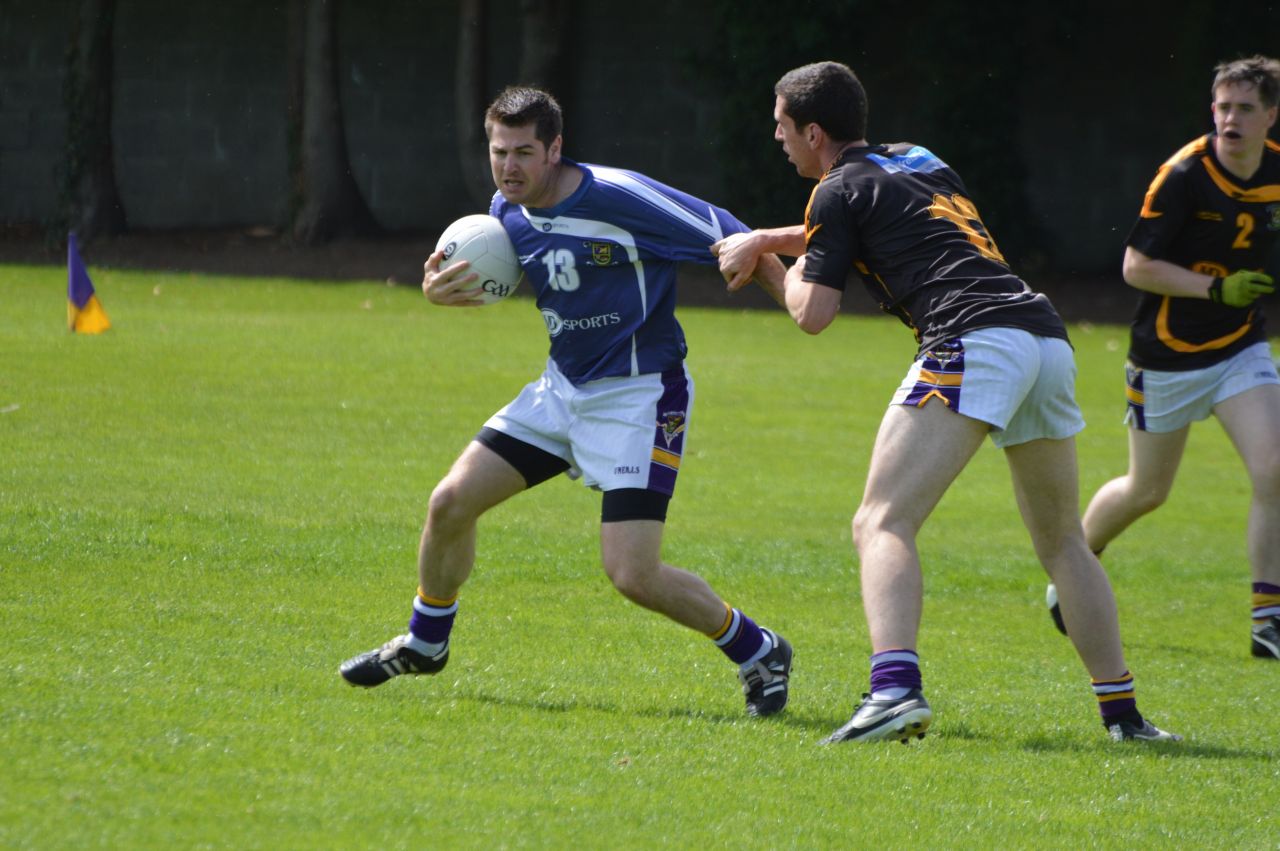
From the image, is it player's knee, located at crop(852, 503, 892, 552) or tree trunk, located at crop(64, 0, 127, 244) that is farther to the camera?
tree trunk, located at crop(64, 0, 127, 244)

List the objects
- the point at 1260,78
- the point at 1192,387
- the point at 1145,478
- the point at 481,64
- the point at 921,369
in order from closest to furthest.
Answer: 1. the point at 921,369
2. the point at 1260,78
3. the point at 1192,387
4. the point at 1145,478
5. the point at 481,64

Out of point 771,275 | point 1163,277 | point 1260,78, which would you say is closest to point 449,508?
point 771,275

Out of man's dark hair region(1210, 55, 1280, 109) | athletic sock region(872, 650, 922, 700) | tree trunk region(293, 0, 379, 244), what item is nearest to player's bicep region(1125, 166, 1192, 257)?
man's dark hair region(1210, 55, 1280, 109)

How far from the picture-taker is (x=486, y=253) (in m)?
5.95

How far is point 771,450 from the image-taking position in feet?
40.7

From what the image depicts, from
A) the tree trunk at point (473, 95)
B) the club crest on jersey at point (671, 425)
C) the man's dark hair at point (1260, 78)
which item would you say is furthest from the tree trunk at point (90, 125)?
the club crest on jersey at point (671, 425)

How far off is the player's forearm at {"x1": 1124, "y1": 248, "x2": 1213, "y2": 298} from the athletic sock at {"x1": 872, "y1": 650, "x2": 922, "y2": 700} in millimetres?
2828

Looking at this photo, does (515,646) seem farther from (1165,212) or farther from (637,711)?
(1165,212)

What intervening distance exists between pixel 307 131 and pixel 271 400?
1295cm

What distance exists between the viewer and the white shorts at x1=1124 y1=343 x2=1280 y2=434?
7.47 metres

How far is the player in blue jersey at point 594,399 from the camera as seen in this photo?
5.70 m

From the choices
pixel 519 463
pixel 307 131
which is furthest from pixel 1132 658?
pixel 307 131

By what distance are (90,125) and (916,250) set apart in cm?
2193

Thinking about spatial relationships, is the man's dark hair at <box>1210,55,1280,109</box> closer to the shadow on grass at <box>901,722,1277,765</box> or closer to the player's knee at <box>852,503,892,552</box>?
the shadow on grass at <box>901,722,1277,765</box>
